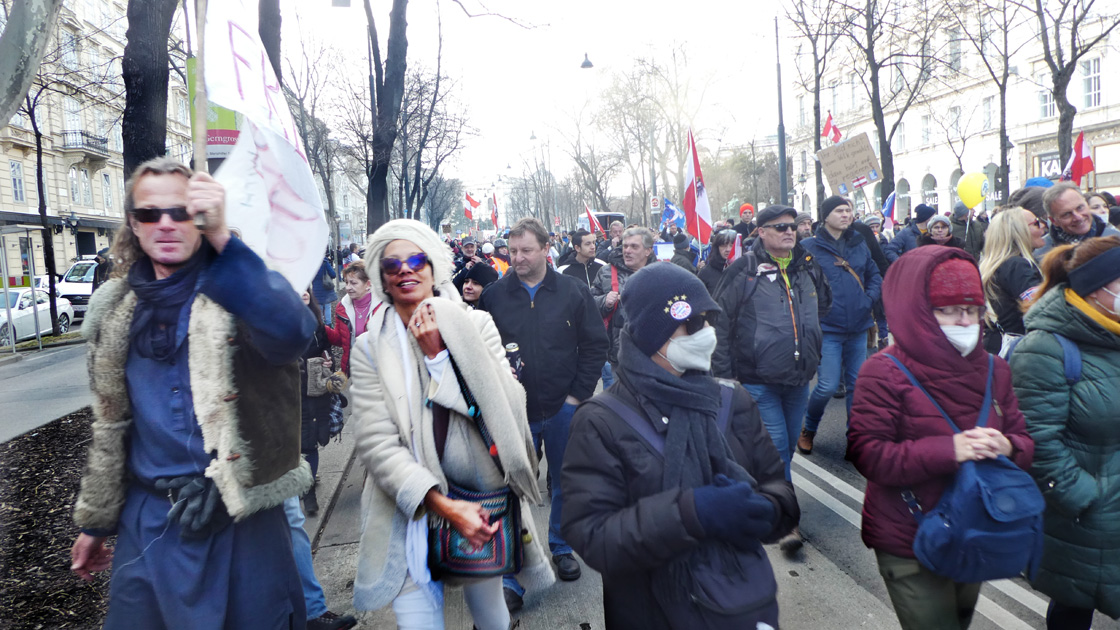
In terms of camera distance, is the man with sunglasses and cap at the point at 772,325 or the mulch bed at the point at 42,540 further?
the man with sunglasses and cap at the point at 772,325

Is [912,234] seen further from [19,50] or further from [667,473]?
[19,50]

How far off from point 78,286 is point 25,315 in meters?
7.35

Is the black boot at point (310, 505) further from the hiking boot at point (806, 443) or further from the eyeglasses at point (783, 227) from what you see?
the hiking boot at point (806, 443)

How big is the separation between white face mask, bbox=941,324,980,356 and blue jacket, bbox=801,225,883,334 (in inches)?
132

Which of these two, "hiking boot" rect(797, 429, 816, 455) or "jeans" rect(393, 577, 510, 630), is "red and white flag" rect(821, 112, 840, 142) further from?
"jeans" rect(393, 577, 510, 630)

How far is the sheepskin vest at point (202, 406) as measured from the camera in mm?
2057

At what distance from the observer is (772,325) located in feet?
15.7

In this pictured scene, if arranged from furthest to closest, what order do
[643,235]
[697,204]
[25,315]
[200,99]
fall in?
[25,315] → [697,204] → [643,235] → [200,99]

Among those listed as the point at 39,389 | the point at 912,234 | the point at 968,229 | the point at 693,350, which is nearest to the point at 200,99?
the point at 693,350

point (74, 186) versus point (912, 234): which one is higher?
point (74, 186)

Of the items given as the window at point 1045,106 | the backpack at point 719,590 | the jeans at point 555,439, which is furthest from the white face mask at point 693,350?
the window at point 1045,106

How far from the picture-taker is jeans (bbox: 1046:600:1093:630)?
108 inches

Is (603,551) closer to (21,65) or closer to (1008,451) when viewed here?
(1008,451)

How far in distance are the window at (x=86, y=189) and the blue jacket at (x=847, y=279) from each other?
47.5m
